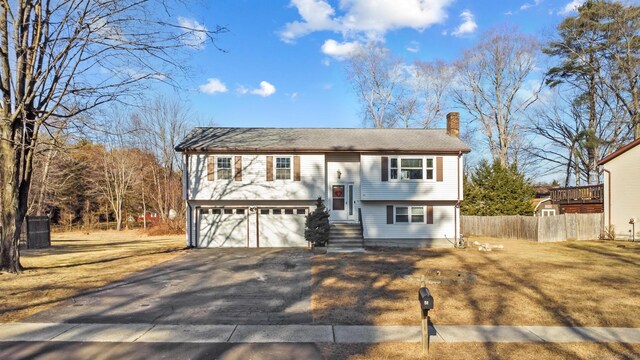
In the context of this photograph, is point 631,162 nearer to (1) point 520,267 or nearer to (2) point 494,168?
(2) point 494,168

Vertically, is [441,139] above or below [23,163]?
above

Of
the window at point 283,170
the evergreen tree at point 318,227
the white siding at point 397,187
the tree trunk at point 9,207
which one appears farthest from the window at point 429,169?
the tree trunk at point 9,207

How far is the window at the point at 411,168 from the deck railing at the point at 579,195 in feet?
52.1

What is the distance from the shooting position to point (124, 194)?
4128 cm

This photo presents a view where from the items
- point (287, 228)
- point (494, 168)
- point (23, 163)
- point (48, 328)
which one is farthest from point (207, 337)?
point (494, 168)

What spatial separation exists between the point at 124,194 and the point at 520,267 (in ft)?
132

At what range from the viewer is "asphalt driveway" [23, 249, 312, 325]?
7391 millimetres

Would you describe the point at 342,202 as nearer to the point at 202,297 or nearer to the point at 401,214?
the point at 401,214

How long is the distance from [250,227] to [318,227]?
155 inches

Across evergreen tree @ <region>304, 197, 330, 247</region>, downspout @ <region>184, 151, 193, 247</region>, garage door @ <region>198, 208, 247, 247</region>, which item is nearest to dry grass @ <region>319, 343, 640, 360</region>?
evergreen tree @ <region>304, 197, 330, 247</region>

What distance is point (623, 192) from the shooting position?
75.7 feet

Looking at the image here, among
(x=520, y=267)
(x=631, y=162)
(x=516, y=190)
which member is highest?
(x=631, y=162)

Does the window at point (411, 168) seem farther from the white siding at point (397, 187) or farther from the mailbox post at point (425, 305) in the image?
the mailbox post at point (425, 305)

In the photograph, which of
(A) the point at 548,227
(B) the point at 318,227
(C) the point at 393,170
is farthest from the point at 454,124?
(B) the point at 318,227
